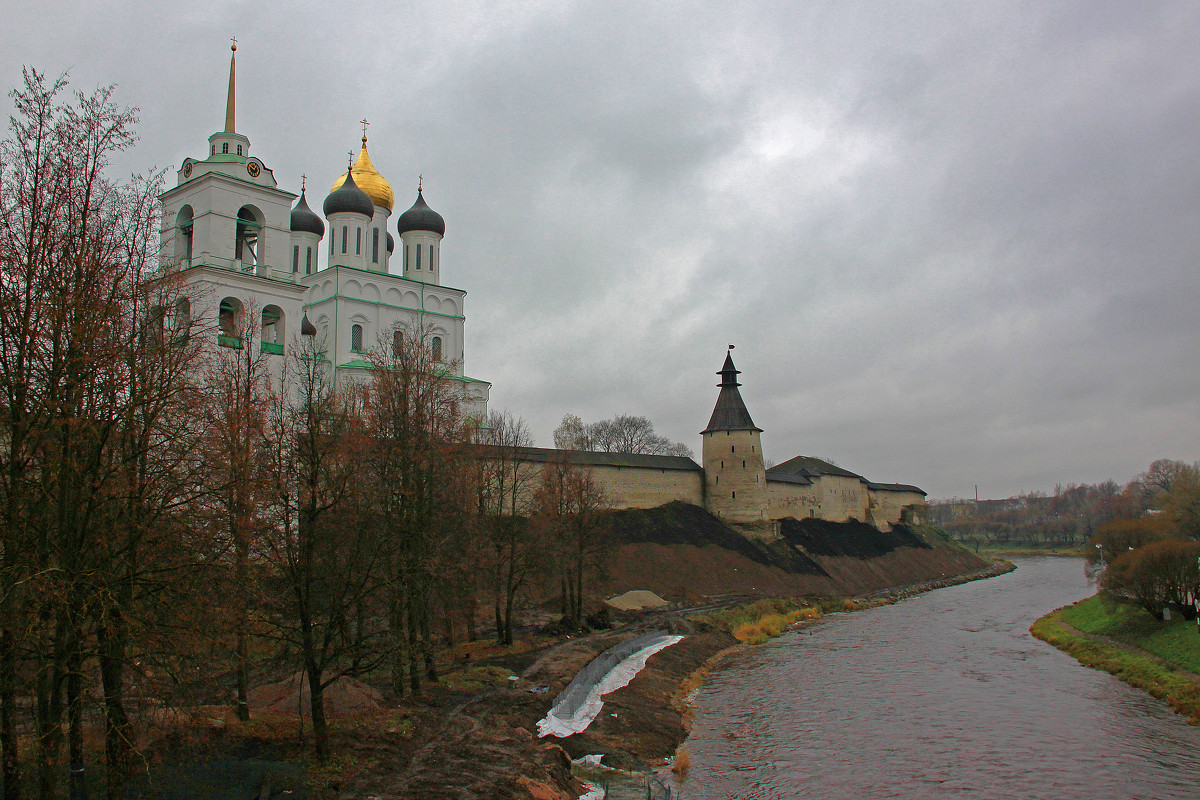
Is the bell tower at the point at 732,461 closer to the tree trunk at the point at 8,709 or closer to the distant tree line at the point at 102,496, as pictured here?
the distant tree line at the point at 102,496

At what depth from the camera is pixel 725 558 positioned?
135ft

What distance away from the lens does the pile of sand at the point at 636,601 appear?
32.2m

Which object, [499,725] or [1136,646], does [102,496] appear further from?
[1136,646]

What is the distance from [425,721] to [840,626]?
22.2 m

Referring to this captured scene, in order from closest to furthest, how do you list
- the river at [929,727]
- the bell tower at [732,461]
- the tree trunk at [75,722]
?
1. the tree trunk at [75,722]
2. the river at [929,727]
3. the bell tower at [732,461]

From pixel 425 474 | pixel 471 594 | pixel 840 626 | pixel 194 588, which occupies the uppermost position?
pixel 425 474

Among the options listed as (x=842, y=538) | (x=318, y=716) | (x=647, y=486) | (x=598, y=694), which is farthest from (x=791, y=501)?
(x=318, y=716)

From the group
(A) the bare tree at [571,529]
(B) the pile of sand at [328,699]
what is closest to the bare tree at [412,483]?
(B) the pile of sand at [328,699]

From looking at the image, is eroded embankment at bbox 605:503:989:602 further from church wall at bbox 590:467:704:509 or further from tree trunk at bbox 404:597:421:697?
tree trunk at bbox 404:597:421:697

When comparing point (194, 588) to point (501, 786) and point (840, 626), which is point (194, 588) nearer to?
point (501, 786)

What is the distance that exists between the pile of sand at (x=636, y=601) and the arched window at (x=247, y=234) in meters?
17.9

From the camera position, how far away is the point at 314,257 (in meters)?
39.6

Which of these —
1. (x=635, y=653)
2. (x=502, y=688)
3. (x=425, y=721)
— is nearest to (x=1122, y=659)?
(x=635, y=653)

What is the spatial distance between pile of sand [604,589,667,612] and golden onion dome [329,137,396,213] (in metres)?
21.6
